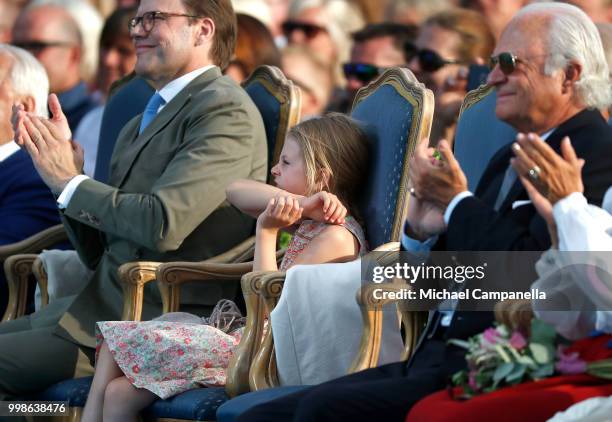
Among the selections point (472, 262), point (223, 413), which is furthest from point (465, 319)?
point (223, 413)

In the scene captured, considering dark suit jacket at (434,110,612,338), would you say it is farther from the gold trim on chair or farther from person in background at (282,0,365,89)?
person in background at (282,0,365,89)

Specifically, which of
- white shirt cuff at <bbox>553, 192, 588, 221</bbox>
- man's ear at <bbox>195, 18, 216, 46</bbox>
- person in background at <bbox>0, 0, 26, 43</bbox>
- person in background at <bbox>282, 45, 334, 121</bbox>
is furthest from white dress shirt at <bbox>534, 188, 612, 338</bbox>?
person in background at <bbox>0, 0, 26, 43</bbox>

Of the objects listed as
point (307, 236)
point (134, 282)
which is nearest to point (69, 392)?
point (134, 282)

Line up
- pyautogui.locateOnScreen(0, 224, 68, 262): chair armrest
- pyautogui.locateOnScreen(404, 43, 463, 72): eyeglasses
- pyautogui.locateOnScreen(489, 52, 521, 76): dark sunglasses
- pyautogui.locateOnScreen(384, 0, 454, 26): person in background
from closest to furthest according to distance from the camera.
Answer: pyautogui.locateOnScreen(489, 52, 521, 76): dark sunglasses → pyautogui.locateOnScreen(0, 224, 68, 262): chair armrest → pyautogui.locateOnScreen(404, 43, 463, 72): eyeglasses → pyautogui.locateOnScreen(384, 0, 454, 26): person in background

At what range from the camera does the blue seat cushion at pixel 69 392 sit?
17.2ft

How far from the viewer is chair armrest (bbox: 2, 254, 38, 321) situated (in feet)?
20.4

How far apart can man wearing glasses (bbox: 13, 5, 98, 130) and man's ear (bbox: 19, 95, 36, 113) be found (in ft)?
6.98

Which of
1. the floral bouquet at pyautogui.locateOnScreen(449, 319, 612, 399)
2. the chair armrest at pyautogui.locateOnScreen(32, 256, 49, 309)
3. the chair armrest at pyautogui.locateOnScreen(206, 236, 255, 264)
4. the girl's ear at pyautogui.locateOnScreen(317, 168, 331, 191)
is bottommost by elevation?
the chair armrest at pyautogui.locateOnScreen(32, 256, 49, 309)

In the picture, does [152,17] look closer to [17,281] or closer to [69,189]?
[69,189]

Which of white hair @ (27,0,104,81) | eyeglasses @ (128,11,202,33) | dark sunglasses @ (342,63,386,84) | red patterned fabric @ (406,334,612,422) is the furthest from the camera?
white hair @ (27,0,104,81)

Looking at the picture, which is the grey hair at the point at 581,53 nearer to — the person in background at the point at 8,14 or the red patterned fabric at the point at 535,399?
the red patterned fabric at the point at 535,399

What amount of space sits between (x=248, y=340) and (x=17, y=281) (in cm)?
180

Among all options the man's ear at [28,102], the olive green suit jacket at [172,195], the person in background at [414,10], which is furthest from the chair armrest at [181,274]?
the person in background at [414,10]

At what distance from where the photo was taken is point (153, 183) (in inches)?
219
